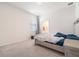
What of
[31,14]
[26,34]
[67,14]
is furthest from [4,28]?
[67,14]

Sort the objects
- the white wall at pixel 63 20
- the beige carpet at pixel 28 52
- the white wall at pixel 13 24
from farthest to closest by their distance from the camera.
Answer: the white wall at pixel 13 24
the white wall at pixel 63 20
the beige carpet at pixel 28 52

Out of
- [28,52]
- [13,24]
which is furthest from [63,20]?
[13,24]

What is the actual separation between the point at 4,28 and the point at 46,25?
90.8 inches

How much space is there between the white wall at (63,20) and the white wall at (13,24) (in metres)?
1.64

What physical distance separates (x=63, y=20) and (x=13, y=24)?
286 centimetres

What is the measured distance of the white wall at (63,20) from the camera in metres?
3.21

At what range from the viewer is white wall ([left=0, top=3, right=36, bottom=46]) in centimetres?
371

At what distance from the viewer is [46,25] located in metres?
4.00

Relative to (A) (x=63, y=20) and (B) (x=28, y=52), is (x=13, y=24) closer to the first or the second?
(B) (x=28, y=52)

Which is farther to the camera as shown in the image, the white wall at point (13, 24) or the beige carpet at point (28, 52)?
the white wall at point (13, 24)

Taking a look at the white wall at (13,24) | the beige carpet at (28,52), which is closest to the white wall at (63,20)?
the beige carpet at (28,52)

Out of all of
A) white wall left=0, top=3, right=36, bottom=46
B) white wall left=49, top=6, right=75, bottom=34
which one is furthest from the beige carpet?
white wall left=49, top=6, right=75, bottom=34

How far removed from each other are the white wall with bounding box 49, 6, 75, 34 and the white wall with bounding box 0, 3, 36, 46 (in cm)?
164

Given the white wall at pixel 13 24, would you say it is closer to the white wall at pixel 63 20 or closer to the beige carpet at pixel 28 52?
the beige carpet at pixel 28 52
